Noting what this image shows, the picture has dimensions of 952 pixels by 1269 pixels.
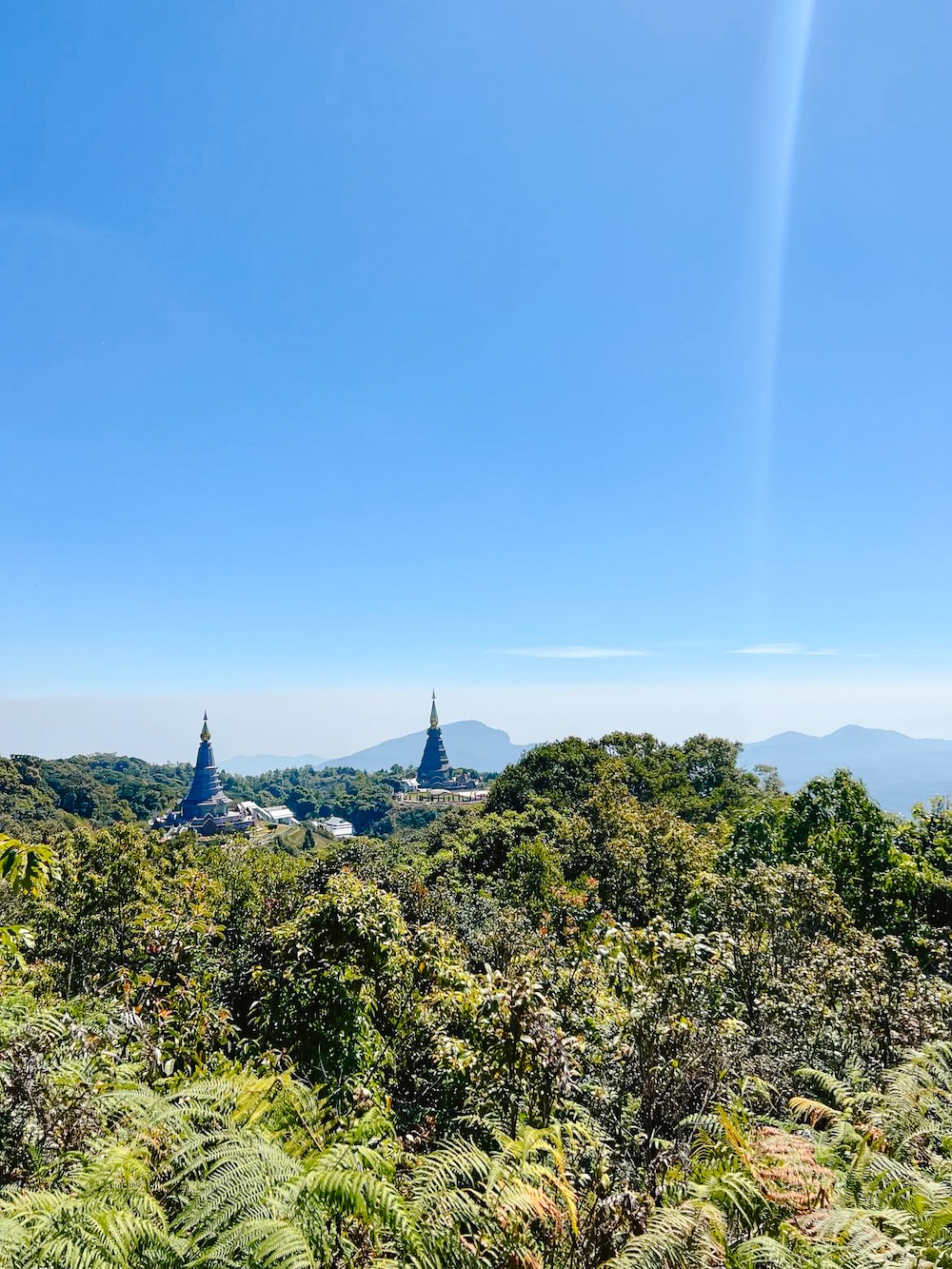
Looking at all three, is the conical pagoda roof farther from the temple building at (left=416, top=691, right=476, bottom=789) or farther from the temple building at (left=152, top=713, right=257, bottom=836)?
the temple building at (left=416, top=691, right=476, bottom=789)

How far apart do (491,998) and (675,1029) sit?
135 centimetres

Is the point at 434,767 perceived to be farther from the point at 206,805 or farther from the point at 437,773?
the point at 206,805

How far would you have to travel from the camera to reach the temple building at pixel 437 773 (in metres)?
132

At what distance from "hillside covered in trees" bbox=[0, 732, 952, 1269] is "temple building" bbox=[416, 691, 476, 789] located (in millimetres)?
124433

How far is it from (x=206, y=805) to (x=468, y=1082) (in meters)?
112

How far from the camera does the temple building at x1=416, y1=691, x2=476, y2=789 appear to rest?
132 metres

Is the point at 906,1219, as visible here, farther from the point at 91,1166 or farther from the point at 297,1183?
the point at 91,1166

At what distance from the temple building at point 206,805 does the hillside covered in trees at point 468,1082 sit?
316 ft

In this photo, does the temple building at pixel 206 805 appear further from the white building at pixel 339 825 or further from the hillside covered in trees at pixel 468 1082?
the hillside covered in trees at pixel 468 1082

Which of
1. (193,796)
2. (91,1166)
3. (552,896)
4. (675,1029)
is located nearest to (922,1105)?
(675,1029)

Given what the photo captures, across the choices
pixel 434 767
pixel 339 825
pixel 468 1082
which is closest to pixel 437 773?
pixel 434 767

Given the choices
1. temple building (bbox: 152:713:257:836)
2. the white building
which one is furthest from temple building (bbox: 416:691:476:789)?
temple building (bbox: 152:713:257:836)

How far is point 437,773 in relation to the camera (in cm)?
13400

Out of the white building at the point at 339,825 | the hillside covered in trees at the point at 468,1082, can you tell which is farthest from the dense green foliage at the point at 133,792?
the hillside covered in trees at the point at 468,1082
